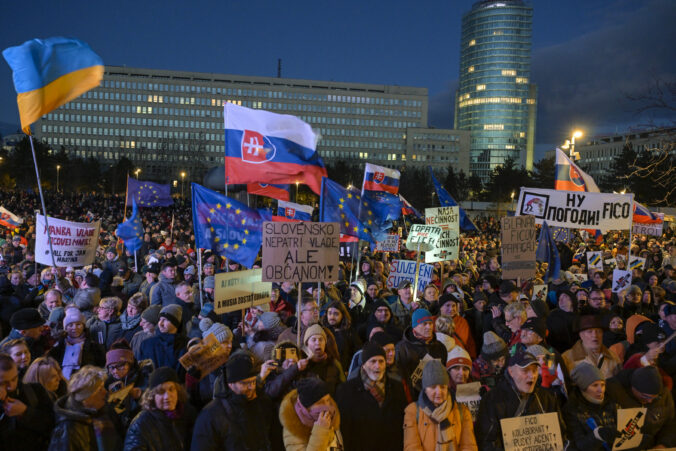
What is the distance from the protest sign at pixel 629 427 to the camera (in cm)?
395

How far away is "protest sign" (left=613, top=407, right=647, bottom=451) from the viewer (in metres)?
3.95

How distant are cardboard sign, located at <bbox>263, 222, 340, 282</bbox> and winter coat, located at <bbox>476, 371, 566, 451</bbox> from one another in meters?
2.51

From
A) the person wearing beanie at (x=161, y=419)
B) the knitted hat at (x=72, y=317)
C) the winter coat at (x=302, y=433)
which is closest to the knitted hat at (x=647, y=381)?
the winter coat at (x=302, y=433)

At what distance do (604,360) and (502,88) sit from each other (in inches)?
6472

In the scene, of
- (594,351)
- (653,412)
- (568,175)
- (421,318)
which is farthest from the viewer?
(568,175)

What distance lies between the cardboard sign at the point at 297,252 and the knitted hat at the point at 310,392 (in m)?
2.34

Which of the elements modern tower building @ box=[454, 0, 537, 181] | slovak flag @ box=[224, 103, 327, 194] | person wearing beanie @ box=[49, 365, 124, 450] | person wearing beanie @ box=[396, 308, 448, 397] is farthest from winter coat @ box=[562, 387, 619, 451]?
modern tower building @ box=[454, 0, 537, 181]

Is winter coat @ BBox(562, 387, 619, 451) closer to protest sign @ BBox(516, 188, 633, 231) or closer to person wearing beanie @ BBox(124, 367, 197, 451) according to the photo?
person wearing beanie @ BBox(124, 367, 197, 451)

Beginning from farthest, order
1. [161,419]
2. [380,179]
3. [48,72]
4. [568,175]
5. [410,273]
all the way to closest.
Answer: [380,179]
[568,175]
[410,273]
[48,72]
[161,419]

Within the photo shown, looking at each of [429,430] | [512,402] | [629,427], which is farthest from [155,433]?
[629,427]

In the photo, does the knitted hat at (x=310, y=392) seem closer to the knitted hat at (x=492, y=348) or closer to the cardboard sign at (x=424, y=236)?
the knitted hat at (x=492, y=348)

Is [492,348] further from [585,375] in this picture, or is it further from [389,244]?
[389,244]

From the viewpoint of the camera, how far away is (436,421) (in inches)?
144

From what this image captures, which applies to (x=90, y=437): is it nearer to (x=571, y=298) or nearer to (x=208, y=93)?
(x=571, y=298)
